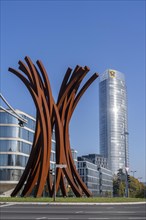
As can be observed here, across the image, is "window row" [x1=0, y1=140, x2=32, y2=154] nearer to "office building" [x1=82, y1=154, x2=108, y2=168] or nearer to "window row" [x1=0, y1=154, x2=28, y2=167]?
"window row" [x1=0, y1=154, x2=28, y2=167]

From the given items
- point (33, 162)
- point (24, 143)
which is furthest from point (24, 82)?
point (24, 143)

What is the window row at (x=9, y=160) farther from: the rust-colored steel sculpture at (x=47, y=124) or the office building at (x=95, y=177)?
the office building at (x=95, y=177)

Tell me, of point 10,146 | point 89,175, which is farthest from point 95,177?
point 10,146

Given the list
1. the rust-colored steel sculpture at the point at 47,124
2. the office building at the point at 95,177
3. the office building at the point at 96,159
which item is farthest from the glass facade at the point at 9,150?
the office building at the point at 96,159

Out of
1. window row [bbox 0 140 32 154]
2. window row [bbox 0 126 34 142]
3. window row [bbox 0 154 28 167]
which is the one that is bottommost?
window row [bbox 0 154 28 167]

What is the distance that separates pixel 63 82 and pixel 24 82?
328 cm

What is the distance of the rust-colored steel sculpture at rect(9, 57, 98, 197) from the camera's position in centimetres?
2998

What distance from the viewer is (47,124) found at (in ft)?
99.6

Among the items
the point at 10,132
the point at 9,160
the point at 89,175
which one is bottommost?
the point at 89,175

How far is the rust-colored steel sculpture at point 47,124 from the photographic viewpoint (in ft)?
98.4

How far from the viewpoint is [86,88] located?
32125 mm

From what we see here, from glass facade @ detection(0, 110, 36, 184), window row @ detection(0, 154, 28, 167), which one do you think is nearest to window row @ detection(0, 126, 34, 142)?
glass facade @ detection(0, 110, 36, 184)

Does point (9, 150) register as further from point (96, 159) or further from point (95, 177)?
point (96, 159)

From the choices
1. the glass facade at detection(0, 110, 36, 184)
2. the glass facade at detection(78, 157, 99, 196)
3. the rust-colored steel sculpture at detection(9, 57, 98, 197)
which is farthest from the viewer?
the glass facade at detection(78, 157, 99, 196)
